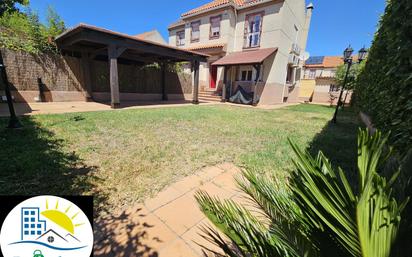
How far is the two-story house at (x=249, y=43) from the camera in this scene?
14.1 m

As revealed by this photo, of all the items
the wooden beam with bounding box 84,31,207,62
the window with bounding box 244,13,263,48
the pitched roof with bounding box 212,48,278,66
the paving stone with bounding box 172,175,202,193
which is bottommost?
the paving stone with bounding box 172,175,202,193

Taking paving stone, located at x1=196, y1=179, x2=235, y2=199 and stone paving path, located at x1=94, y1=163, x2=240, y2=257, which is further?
paving stone, located at x1=196, y1=179, x2=235, y2=199

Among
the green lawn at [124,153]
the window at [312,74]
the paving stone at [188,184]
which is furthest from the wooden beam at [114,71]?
the window at [312,74]

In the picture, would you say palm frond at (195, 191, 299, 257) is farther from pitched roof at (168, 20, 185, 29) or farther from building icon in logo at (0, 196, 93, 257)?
pitched roof at (168, 20, 185, 29)

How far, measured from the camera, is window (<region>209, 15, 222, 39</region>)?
16.4 m

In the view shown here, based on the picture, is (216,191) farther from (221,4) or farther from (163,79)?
Answer: (221,4)

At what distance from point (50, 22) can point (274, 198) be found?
15.2 metres

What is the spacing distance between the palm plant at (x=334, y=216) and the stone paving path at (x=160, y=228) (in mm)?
714

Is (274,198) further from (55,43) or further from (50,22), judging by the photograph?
(50,22)

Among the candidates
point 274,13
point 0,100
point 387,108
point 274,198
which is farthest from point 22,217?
point 274,13

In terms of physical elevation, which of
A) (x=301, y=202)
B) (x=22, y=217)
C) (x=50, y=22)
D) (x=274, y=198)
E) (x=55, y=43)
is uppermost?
(x=50, y=22)

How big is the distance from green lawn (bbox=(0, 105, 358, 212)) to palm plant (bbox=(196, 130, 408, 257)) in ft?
6.20

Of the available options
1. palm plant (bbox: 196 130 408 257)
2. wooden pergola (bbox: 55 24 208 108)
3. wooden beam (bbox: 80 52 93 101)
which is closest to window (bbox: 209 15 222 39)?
wooden pergola (bbox: 55 24 208 108)

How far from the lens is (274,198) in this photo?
1022 millimetres
